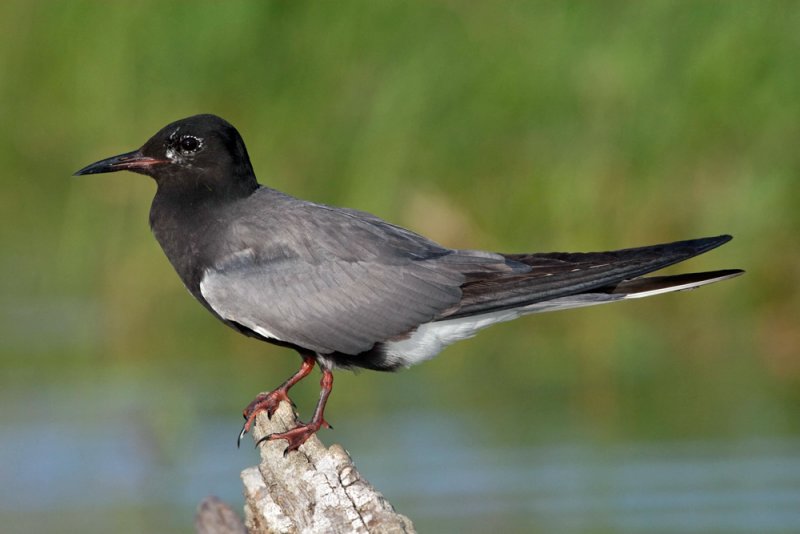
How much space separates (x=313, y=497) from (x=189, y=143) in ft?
7.41

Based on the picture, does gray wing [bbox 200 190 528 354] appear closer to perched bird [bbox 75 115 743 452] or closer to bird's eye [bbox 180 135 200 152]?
perched bird [bbox 75 115 743 452]

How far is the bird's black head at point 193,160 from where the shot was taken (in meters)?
7.52

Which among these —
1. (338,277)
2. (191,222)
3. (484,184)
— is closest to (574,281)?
(338,277)

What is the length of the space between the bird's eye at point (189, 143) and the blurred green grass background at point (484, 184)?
3415 mm

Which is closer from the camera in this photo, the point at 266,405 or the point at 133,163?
the point at 266,405

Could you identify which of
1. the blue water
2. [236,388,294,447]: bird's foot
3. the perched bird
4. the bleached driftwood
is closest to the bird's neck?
A: the perched bird

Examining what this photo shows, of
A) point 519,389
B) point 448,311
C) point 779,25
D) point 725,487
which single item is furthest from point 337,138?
point 448,311

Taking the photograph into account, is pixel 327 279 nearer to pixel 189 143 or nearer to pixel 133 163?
pixel 189 143

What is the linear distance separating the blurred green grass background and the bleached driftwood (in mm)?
4587

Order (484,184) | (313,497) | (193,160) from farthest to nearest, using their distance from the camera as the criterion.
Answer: (484,184) < (193,160) < (313,497)

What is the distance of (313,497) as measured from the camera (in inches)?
231

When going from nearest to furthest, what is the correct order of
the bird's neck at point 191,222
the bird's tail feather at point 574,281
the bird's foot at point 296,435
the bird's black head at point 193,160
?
the bird's foot at point 296,435
the bird's tail feather at point 574,281
the bird's neck at point 191,222
the bird's black head at point 193,160

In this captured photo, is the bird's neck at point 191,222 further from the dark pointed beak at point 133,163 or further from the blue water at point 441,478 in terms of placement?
the blue water at point 441,478

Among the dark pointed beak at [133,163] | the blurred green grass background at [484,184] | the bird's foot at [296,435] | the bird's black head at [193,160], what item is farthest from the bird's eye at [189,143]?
the blurred green grass background at [484,184]
